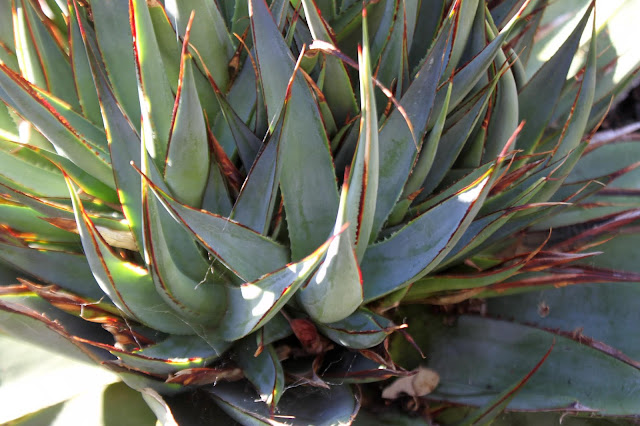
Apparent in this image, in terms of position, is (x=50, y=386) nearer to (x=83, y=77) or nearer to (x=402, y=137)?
(x=83, y=77)

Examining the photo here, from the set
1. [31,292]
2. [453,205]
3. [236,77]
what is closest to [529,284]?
[453,205]

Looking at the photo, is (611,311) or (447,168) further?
(611,311)

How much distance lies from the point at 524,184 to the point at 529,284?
0.19m

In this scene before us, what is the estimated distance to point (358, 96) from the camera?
3.77 ft

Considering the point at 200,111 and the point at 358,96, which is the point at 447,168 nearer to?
the point at 358,96

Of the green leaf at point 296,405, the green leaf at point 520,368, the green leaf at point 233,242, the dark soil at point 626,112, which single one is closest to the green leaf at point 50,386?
the green leaf at point 296,405

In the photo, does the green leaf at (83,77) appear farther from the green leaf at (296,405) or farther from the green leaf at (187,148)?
the green leaf at (296,405)

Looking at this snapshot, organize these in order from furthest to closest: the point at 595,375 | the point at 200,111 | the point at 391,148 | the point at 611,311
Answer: the point at 611,311, the point at 595,375, the point at 391,148, the point at 200,111

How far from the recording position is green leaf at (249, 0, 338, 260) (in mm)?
909

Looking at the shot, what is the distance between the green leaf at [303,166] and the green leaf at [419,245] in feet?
0.31

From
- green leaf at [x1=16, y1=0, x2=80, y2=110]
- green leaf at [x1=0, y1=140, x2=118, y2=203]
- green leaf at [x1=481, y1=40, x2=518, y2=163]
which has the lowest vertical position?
green leaf at [x1=0, y1=140, x2=118, y2=203]

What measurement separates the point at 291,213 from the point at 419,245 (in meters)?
0.20

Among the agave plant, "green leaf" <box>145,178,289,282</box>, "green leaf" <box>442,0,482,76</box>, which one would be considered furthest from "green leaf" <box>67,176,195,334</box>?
"green leaf" <box>442,0,482,76</box>

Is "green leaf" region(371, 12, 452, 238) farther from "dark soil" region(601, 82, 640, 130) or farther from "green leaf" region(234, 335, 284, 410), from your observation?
"dark soil" region(601, 82, 640, 130)
